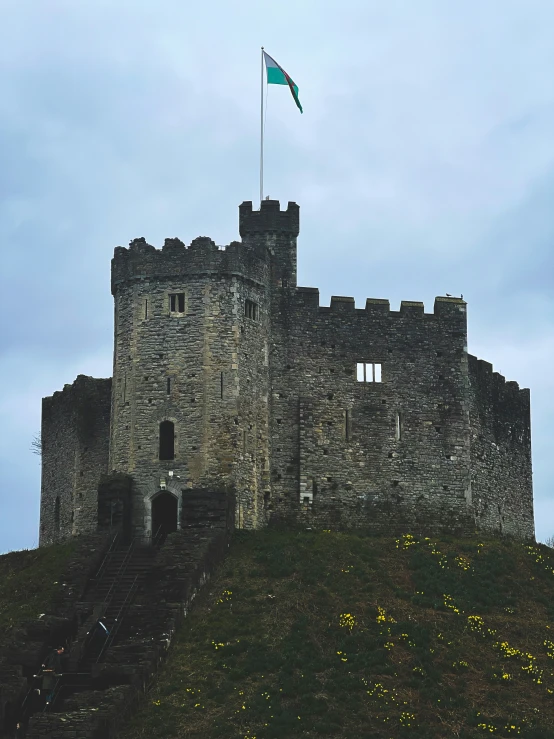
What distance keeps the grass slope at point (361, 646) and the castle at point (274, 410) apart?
3581 mm

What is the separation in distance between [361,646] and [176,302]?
1870cm

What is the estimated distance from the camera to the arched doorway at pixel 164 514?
5594 centimetres

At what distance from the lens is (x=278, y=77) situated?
62.1 meters

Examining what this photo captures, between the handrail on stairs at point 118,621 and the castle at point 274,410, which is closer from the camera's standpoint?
the handrail on stairs at point 118,621

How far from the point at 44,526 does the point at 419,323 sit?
68.8 feet

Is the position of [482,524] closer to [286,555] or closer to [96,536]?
[286,555]

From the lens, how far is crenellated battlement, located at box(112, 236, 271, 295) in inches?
2270

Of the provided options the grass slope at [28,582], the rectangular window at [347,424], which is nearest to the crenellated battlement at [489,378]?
the rectangular window at [347,424]

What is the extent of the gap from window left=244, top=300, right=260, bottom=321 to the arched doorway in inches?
334

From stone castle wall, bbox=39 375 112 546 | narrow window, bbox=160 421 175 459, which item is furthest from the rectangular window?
stone castle wall, bbox=39 375 112 546

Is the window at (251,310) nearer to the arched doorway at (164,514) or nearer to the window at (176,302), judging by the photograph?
the window at (176,302)

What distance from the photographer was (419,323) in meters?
62.5

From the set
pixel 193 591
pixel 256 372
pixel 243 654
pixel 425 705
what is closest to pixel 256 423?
pixel 256 372

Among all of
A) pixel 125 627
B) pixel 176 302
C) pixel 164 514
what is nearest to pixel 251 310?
pixel 176 302
